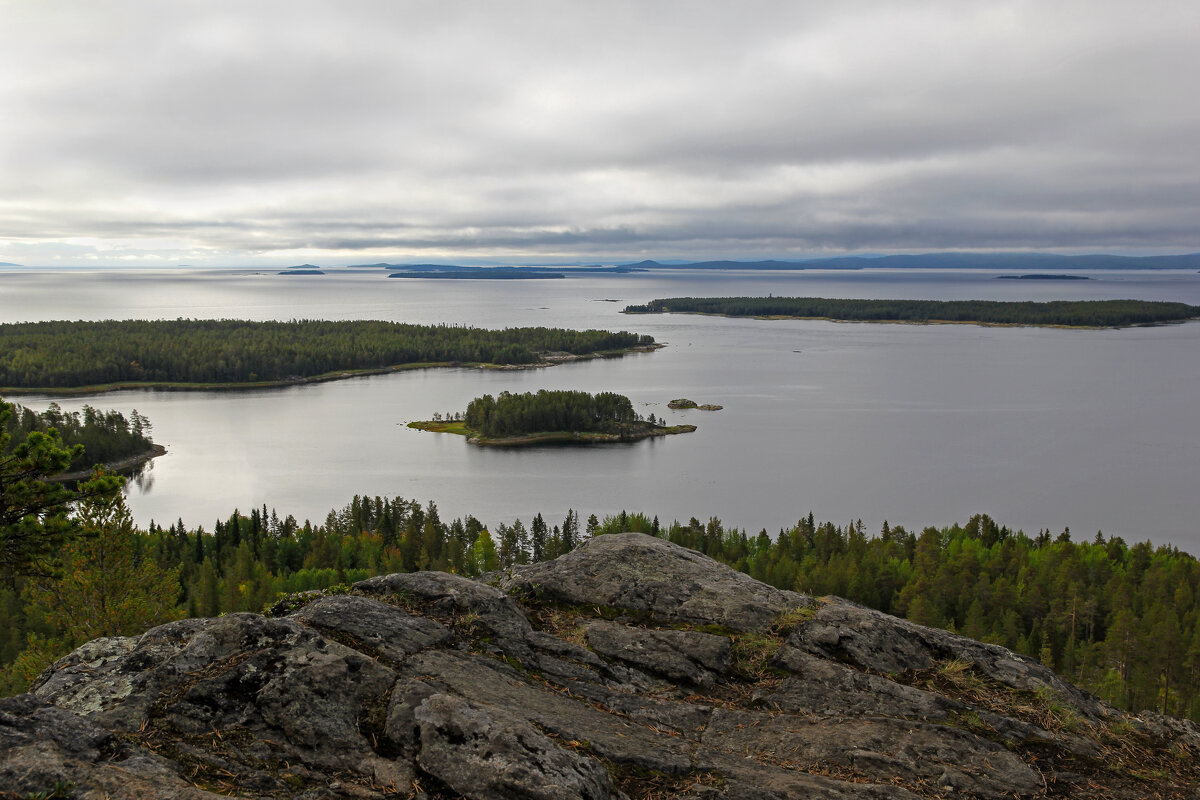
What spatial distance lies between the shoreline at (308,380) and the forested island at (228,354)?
0.28m

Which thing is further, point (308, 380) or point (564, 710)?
point (308, 380)

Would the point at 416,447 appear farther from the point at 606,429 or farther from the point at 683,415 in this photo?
the point at 683,415

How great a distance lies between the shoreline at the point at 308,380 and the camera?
449 feet

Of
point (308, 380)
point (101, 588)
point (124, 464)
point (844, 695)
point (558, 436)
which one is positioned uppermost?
point (844, 695)

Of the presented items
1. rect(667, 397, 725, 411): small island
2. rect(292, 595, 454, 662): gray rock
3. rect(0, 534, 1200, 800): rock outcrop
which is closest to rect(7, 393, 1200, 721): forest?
rect(292, 595, 454, 662): gray rock

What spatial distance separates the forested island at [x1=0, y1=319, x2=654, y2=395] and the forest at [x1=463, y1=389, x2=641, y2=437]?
63.1m

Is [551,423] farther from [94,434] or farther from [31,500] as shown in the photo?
[31,500]

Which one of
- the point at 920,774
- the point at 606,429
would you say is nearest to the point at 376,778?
the point at 920,774

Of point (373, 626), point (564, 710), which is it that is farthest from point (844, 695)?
point (373, 626)

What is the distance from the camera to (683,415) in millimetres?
114375

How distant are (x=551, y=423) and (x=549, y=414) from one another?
1340mm

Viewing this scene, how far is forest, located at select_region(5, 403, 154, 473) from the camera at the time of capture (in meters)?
87.8

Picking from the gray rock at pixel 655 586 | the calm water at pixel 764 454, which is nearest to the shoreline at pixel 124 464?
the calm water at pixel 764 454

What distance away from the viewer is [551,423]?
108m
